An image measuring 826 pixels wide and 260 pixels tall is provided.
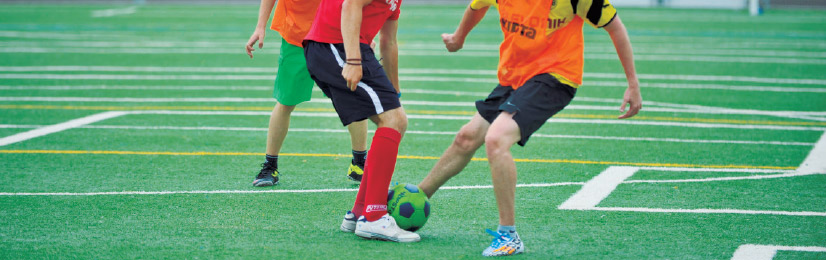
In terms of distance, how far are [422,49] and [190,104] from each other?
8.37 meters

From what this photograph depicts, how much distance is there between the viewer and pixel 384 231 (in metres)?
5.38

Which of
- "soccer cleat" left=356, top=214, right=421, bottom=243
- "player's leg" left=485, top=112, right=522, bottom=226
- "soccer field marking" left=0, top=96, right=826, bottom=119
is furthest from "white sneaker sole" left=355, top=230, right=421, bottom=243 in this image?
"soccer field marking" left=0, top=96, right=826, bottom=119

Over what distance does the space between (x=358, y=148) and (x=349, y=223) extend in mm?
1642

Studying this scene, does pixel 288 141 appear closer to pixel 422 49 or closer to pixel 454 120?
pixel 454 120

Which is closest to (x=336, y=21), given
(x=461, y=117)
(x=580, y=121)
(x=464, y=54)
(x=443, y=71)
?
(x=461, y=117)

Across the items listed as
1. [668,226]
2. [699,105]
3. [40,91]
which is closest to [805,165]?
[668,226]

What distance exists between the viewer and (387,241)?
5.42 metres

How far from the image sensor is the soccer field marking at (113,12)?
3225cm

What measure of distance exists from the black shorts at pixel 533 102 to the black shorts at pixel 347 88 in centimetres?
61

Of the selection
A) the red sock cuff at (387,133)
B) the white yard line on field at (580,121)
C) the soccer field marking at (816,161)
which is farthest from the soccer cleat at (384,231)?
the white yard line on field at (580,121)

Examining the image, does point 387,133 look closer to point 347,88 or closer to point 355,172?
point 347,88

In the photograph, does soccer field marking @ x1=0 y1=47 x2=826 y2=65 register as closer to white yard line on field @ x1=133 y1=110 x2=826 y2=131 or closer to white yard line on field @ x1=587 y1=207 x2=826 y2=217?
white yard line on field @ x1=133 y1=110 x2=826 y2=131

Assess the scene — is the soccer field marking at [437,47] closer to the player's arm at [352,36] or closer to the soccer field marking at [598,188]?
the soccer field marking at [598,188]

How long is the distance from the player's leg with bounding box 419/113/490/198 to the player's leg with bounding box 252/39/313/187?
174cm
